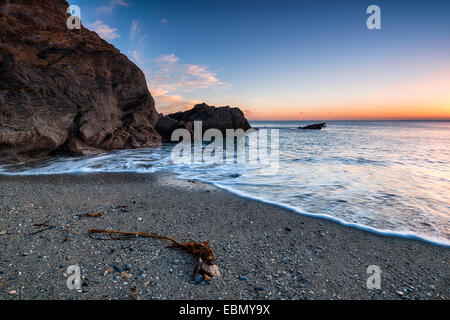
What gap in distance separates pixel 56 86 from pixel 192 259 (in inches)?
432

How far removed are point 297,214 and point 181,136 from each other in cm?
1767

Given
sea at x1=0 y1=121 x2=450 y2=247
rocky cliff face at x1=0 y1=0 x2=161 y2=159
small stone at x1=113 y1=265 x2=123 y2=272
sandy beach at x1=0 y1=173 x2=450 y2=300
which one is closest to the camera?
sandy beach at x1=0 y1=173 x2=450 y2=300

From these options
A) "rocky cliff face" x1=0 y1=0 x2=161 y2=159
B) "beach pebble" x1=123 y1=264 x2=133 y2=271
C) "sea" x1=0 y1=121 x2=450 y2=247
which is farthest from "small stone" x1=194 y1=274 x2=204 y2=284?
"rocky cliff face" x1=0 y1=0 x2=161 y2=159

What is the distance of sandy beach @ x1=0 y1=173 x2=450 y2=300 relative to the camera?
2205mm

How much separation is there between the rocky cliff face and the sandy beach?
537cm

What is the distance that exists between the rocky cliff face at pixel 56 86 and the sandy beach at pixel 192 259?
5369mm

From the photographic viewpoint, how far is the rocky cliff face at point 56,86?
820cm

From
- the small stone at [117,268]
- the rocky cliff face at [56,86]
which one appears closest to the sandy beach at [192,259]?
the small stone at [117,268]

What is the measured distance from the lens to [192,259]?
2.67 m

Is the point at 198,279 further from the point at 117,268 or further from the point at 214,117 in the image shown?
the point at 214,117

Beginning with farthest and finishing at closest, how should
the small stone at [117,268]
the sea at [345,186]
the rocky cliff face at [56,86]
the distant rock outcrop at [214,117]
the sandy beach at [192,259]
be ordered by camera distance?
the distant rock outcrop at [214,117], the rocky cliff face at [56,86], the sea at [345,186], the small stone at [117,268], the sandy beach at [192,259]

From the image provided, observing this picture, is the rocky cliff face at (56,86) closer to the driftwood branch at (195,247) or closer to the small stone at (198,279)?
the driftwood branch at (195,247)

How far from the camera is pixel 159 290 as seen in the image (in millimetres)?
2168

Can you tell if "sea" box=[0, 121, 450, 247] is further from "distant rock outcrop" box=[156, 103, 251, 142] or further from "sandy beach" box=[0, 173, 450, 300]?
"distant rock outcrop" box=[156, 103, 251, 142]
